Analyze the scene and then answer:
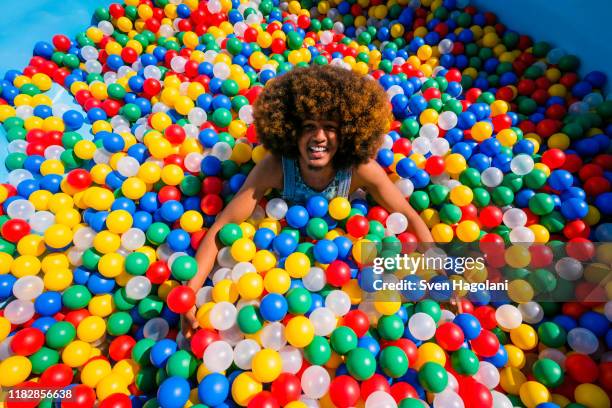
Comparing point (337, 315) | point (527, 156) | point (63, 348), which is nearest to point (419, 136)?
point (527, 156)

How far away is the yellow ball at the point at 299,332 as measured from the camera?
134 centimetres

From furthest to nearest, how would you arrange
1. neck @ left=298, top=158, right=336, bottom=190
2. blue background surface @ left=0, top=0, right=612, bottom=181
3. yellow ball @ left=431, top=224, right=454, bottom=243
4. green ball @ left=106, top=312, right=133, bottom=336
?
blue background surface @ left=0, top=0, right=612, bottom=181, yellow ball @ left=431, top=224, right=454, bottom=243, neck @ left=298, top=158, right=336, bottom=190, green ball @ left=106, top=312, right=133, bottom=336

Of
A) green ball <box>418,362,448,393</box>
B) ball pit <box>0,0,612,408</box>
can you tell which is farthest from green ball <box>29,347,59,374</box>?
green ball <box>418,362,448,393</box>

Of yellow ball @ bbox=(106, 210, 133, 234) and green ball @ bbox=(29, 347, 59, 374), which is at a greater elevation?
yellow ball @ bbox=(106, 210, 133, 234)

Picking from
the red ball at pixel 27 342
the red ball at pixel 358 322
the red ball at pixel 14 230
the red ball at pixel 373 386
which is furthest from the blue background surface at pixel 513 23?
the red ball at pixel 373 386

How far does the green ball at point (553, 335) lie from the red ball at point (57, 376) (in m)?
1.88

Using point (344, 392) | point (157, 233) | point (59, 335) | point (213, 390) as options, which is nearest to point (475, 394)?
point (344, 392)

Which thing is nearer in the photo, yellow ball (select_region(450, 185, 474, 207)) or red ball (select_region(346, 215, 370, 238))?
red ball (select_region(346, 215, 370, 238))

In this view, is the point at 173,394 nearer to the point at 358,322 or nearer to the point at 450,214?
the point at 358,322

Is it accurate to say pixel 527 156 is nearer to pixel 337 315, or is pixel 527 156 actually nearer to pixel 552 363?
pixel 552 363

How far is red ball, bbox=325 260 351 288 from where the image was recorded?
1.57 meters

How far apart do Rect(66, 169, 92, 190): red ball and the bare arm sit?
1390mm

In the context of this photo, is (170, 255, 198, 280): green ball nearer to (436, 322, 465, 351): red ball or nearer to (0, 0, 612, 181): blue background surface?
(436, 322, 465, 351): red ball

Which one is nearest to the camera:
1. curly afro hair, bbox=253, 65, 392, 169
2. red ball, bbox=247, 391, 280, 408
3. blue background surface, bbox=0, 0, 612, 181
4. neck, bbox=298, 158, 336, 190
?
red ball, bbox=247, 391, 280, 408
